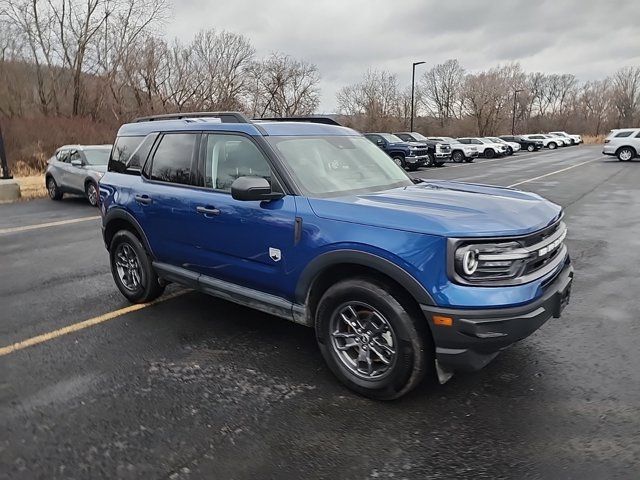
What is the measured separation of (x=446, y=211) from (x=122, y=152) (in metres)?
3.84

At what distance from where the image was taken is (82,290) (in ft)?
18.8

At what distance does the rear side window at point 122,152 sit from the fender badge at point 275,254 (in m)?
2.40

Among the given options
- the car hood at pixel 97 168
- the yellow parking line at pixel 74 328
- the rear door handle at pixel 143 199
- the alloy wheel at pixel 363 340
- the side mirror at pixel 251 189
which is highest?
the car hood at pixel 97 168

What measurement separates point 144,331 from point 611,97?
115658mm

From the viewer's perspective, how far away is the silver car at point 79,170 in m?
13.1

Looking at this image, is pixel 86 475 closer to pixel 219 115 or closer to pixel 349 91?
pixel 219 115

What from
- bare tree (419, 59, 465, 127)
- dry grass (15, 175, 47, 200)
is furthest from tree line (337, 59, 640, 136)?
dry grass (15, 175, 47, 200)

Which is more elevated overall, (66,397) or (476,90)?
(476,90)

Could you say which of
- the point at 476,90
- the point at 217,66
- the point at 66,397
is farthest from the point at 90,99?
the point at 476,90

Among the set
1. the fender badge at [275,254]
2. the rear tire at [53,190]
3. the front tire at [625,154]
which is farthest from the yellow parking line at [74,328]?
the front tire at [625,154]

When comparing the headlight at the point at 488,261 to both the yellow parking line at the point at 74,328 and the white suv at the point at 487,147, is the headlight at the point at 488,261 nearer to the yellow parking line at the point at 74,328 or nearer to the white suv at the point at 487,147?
the yellow parking line at the point at 74,328

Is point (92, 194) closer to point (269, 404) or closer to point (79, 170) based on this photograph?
point (79, 170)

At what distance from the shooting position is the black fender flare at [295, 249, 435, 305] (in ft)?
9.59

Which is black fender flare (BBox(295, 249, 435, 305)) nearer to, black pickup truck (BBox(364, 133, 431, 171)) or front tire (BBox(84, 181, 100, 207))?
front tire (BBox(84, 181, 100, 207))
